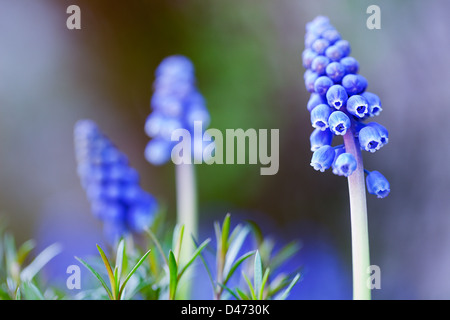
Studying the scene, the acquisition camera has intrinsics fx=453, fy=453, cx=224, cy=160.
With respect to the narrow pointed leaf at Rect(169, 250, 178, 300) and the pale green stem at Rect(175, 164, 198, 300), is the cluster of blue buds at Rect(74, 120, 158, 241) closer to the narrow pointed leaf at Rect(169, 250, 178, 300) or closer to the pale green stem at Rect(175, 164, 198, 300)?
the pale green stem at Rect(175, 164, 198, 300)

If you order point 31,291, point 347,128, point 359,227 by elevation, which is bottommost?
point 31,291

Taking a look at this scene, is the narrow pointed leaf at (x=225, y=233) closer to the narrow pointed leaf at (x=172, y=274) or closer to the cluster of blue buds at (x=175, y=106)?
the narrow pointed leaf at (x=172, y=274)

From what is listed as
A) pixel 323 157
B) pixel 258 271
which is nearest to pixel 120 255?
pixel 258 271

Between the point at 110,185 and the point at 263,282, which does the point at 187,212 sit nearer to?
the point at 110,185

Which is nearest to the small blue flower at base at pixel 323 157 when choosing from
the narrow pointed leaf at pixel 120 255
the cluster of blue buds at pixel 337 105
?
the cluster of blue buds at pixel 337 105

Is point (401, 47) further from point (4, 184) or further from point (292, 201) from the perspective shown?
point (4, 184)
